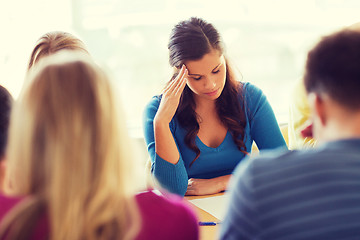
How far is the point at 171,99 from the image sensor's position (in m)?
1.87

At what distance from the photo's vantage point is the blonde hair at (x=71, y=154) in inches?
29.3

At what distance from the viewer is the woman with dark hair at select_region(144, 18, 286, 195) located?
180 cm

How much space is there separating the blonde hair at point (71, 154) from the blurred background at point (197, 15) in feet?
7.82

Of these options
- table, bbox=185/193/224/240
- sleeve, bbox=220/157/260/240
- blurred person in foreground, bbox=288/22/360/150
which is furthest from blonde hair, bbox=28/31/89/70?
sleeve, bbox=220/157/260/240

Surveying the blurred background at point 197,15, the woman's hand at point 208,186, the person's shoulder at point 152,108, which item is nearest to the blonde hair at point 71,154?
the woman's hand at point 208,186

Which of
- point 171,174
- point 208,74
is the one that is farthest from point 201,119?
point 171,174

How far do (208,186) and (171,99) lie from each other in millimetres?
423

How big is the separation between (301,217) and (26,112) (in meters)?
0.56

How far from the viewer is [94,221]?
749mm

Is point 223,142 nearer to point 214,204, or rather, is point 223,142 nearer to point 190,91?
point 190,91

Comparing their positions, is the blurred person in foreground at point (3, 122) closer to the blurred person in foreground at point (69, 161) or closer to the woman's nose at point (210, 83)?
the blurred person in foreground at point (69, 161)

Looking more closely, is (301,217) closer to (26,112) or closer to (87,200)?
(87,200)

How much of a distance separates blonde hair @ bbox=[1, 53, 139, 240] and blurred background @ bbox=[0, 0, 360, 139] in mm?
2385

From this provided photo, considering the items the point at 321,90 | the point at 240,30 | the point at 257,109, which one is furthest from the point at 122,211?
the point at 240,30
